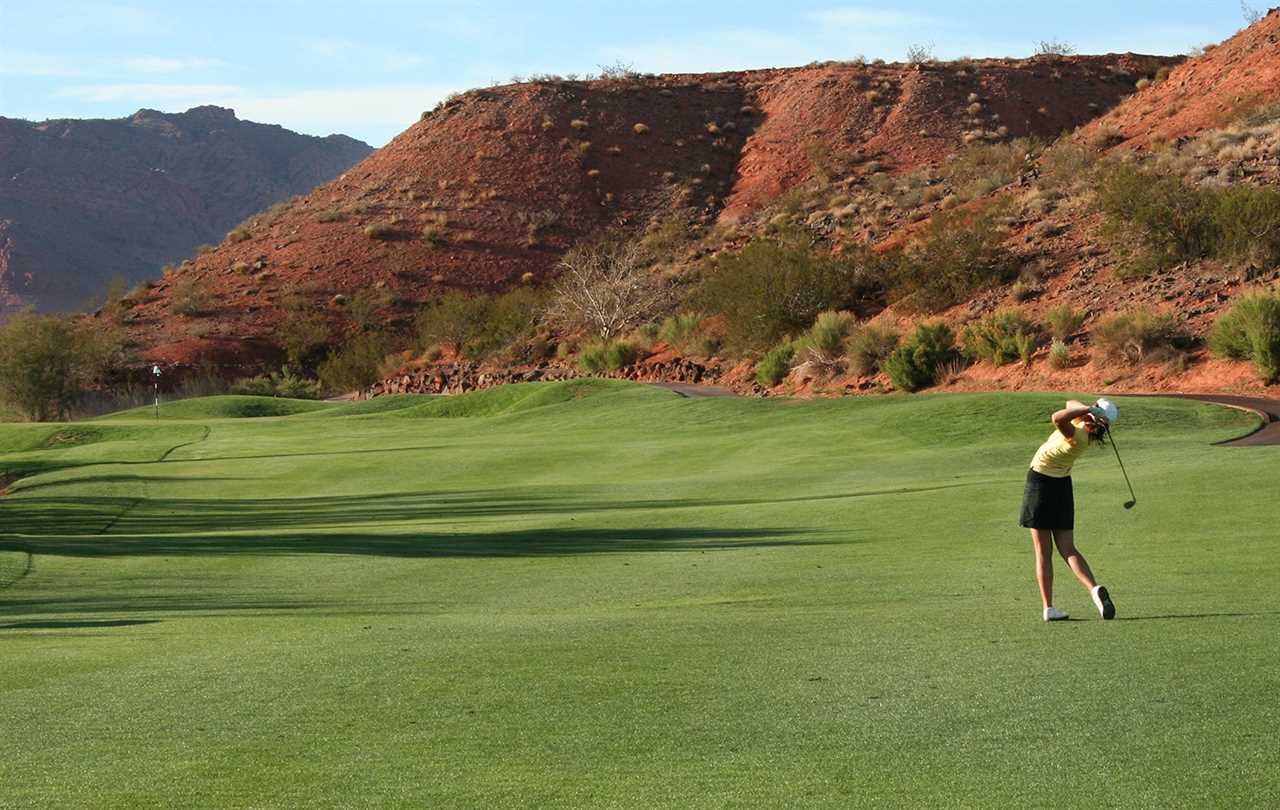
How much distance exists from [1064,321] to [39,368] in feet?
129

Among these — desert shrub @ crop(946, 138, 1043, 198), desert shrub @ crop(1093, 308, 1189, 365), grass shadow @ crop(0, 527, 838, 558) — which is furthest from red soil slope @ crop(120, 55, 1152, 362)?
grass shadow @ crop(0, 527, 838, 558)

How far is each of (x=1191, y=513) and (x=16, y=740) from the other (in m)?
12.8

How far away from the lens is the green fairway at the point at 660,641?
672 cm

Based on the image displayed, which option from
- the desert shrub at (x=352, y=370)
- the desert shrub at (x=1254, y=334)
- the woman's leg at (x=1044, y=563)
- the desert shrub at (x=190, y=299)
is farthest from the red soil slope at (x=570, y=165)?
the woman's leg at (x=1044, y=563)

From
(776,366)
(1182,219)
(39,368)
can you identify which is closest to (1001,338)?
(1182,219)

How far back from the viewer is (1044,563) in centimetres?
1095

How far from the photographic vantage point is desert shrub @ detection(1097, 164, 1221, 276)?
46.2 metres

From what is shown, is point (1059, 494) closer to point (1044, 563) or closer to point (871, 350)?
point (1044, 563)

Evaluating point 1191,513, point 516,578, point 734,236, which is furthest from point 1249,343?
point 734,236

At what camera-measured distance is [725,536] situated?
59.9ft

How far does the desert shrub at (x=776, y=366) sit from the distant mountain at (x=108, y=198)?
106 meters

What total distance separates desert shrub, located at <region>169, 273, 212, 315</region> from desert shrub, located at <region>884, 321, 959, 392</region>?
1900 inches

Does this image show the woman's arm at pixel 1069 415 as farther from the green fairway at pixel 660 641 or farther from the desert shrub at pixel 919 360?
the desert shrub at pixel 919 360

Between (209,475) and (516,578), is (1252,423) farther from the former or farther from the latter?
(209,475)
